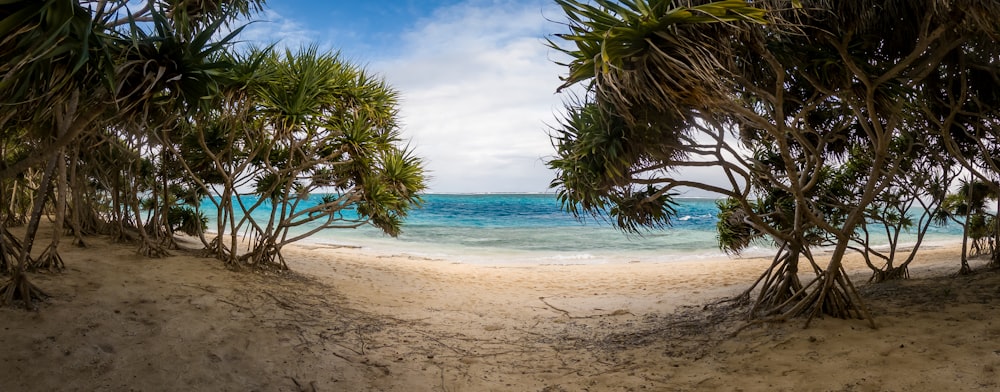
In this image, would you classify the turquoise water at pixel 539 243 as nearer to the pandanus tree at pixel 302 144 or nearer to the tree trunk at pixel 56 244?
the pandanus tree at pixel 302 144

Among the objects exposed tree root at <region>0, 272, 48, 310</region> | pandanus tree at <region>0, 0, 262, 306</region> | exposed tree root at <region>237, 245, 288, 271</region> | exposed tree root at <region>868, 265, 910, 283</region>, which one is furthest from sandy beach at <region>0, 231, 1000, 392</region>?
pandanus tree at <region>0, 0, 262, 306</region>

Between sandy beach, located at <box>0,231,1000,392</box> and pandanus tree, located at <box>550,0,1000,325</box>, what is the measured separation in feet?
2.28

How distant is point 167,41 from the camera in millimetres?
3004

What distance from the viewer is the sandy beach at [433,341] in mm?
3523

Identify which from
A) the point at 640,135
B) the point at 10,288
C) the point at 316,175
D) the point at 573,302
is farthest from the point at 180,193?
the point at 640,135

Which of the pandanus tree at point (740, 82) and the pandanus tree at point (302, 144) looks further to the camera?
the pandanus tree at point (302, 144)

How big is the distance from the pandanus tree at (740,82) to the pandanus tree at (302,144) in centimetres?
318

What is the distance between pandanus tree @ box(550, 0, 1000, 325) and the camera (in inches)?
128

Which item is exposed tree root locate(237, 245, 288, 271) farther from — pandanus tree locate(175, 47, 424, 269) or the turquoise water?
the turquoise water

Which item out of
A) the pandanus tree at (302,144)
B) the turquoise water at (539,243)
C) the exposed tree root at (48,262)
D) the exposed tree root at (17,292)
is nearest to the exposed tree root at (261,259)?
the pandanus tree at (302,144)

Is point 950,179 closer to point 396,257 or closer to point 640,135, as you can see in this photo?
point 640,135

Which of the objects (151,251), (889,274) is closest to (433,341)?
(151,251)

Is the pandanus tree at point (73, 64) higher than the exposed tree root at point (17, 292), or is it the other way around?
the pandanus tree at point (73, 64)

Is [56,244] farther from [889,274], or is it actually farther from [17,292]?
[889,274]
